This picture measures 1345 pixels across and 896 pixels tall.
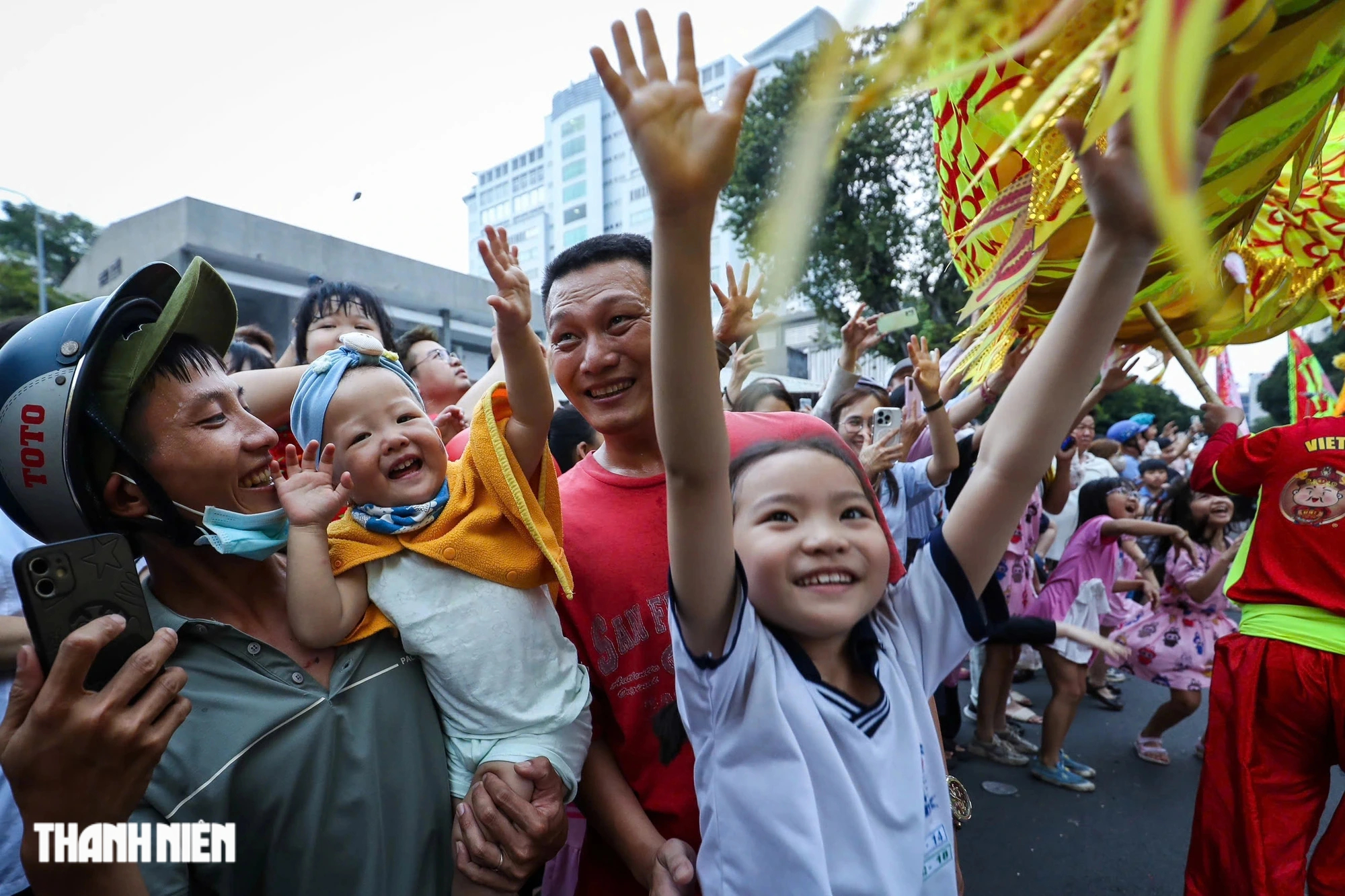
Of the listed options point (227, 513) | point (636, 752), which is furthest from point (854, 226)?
point (227, 513)

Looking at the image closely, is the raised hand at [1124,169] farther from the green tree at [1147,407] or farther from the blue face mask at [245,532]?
the green tree at [1147,407]

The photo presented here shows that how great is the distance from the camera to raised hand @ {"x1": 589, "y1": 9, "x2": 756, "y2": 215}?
83 cm

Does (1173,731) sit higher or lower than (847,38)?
lower

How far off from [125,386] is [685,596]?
0.98 metres

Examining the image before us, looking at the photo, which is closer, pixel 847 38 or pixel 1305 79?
pixel 847 38

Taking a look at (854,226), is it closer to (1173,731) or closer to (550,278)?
(550,278)

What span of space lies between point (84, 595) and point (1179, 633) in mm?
5014

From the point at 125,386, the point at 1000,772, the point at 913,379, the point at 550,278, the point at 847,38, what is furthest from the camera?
the point at 1000,772

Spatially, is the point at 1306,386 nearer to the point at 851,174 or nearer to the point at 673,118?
the point at 851,174

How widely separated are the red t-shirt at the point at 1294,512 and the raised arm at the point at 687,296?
2694 millimetres

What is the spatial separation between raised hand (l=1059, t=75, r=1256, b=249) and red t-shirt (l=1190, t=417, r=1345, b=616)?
7.93 ft

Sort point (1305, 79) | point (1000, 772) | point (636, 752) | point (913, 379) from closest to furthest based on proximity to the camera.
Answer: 1. point (1305, 79)
2. point (636, 752)
3. point (913, 379)
4. point (1000, 772)

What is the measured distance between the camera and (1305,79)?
3.10 feet

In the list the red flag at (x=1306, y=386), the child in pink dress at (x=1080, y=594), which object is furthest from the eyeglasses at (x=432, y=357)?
the red flag at (x=1306, y=386)
